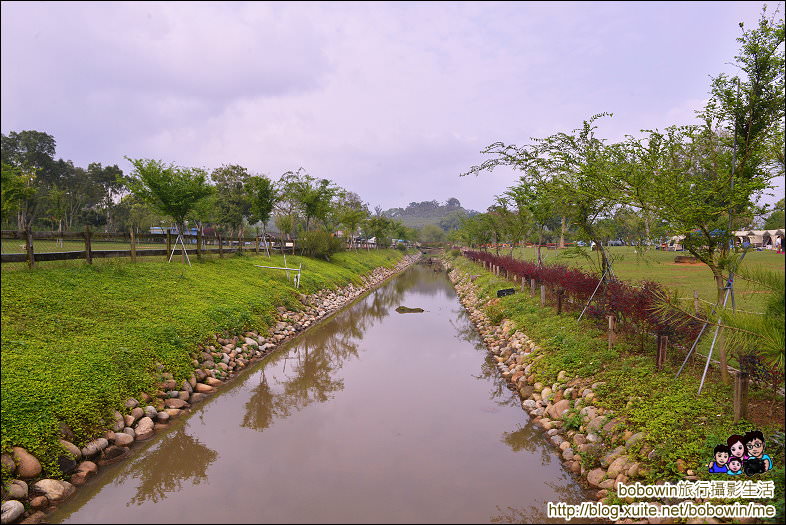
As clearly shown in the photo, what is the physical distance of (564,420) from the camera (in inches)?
312

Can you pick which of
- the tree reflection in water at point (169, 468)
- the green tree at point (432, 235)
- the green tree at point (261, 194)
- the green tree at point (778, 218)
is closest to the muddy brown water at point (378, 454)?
the tree reflection in water at point (169, 468)

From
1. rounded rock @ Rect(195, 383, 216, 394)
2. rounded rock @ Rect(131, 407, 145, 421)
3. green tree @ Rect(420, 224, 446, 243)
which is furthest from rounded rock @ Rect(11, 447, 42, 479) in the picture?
green tree @ Rect(420, 224, 446, 243)

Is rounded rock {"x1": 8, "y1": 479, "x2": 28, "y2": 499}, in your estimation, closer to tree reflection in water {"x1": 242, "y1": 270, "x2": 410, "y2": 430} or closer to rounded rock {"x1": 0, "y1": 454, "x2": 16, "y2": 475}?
rounded rock {"x1": 0, "y1": 454, "x2": 16, "y2": 475}

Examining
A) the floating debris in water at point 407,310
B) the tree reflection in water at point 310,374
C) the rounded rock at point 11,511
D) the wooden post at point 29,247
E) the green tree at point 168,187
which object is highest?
the green tree at point 168,187

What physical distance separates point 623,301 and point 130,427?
34.8 ft

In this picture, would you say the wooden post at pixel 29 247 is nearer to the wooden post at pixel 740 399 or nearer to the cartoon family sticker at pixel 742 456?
the cartoon family sticker at pixel 742 456

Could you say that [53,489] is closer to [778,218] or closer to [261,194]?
[778,218]

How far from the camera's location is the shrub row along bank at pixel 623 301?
7.65 m

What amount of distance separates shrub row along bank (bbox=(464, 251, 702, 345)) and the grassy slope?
9169 millimetres

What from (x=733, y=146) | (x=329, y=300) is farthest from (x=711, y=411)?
(x=329, y=300)

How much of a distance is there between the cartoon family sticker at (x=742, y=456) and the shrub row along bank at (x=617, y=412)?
0.36 feet

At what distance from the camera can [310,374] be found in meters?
12.0

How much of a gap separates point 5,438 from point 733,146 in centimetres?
1188

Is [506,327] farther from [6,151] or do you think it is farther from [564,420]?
[6,151]
